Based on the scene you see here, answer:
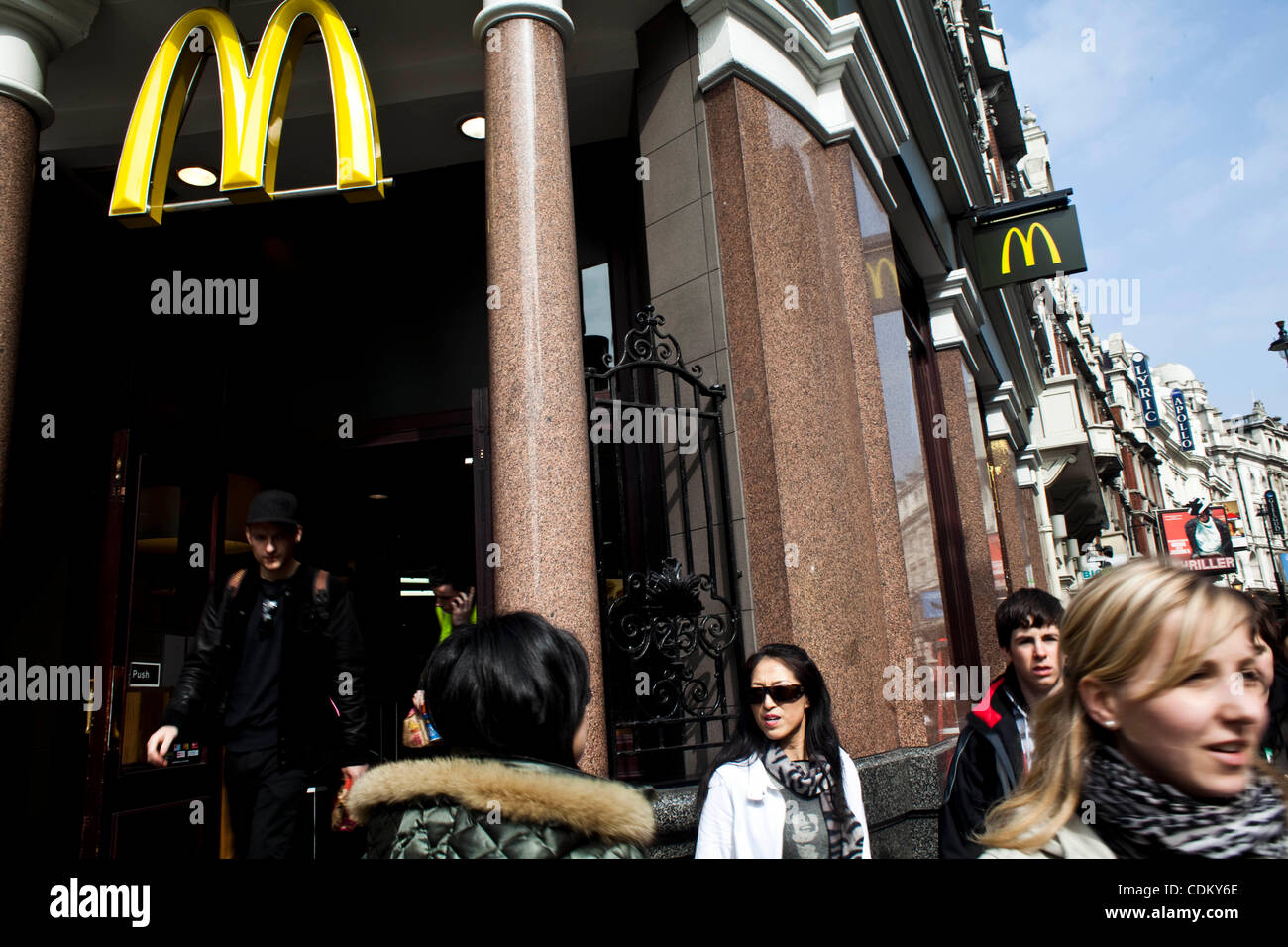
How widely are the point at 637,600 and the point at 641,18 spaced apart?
4.39m

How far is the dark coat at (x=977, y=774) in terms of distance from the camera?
2.75 meters

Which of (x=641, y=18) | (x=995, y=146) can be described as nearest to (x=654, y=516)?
(x=641, y=18)

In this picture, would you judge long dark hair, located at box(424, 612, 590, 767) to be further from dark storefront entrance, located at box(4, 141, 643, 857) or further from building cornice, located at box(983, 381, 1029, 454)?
building cornice, located at box(983, 381, 1029, 454)

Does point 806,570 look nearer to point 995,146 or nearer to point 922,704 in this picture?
point 922,704

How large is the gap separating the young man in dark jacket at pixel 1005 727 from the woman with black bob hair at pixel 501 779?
1502 mm

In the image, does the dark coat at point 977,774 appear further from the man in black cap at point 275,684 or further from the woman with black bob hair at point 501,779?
the man in black cap at point 275,684

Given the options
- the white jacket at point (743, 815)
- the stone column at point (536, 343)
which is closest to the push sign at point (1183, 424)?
the stone column at point (536, 343)

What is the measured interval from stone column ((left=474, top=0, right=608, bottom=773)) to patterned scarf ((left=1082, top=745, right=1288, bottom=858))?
2922 millimetres

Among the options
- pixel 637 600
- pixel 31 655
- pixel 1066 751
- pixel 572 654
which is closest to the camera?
pixel 1066 751

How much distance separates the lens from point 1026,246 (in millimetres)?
10570

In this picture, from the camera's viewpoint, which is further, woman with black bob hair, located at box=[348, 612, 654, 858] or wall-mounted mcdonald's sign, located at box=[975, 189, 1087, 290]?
wall-mounted mcdonald's sign, located at box=[975, 189, 1087, 290]

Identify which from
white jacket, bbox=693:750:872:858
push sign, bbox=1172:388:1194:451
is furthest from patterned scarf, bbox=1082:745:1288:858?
push sign, bbox=1172:388:1194:451

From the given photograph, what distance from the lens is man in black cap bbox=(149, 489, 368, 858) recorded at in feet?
14.0
